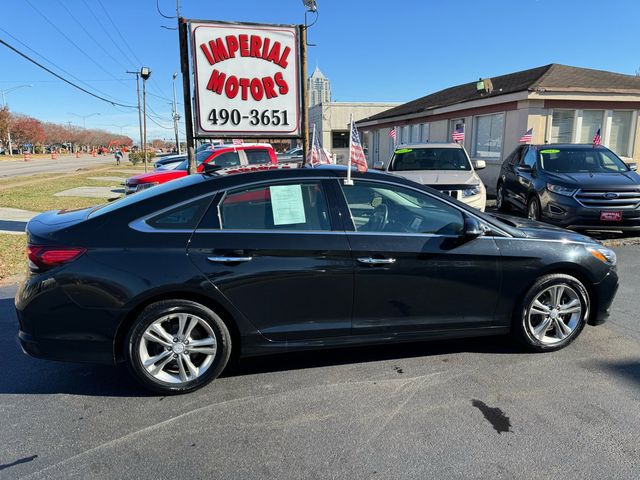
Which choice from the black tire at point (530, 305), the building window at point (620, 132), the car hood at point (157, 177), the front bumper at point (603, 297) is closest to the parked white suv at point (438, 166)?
the front bumper at point (603, 297)

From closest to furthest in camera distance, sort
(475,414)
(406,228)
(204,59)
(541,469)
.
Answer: (541,469) < (475,414) < (406,228) < (204,59)

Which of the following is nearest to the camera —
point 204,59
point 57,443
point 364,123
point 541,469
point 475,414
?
point 541,469

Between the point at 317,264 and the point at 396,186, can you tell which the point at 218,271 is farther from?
the point at 396,186

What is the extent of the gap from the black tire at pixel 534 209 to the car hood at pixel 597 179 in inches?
20.6

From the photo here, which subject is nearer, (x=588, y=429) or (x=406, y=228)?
(x=588, y=429)

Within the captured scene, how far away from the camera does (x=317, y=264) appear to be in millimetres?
3402

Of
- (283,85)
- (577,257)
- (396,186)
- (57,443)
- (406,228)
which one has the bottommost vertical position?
(57,443)

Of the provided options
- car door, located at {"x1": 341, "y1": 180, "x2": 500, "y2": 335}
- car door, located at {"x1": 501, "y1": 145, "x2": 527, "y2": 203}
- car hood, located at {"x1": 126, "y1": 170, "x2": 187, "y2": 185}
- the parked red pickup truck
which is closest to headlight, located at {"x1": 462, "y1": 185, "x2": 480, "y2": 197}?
car door, located at {"x1": 501, "y1": 145, "x2": 527, "y2": 203}

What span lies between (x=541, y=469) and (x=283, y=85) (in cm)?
627

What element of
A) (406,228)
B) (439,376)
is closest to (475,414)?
(439,376)

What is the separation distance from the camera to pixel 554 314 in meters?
3.93

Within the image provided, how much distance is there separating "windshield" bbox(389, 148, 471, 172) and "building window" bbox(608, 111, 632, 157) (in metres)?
8.23

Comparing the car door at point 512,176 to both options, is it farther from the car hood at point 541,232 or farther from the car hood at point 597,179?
the car hood at point 541,232

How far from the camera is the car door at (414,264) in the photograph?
138 inches
